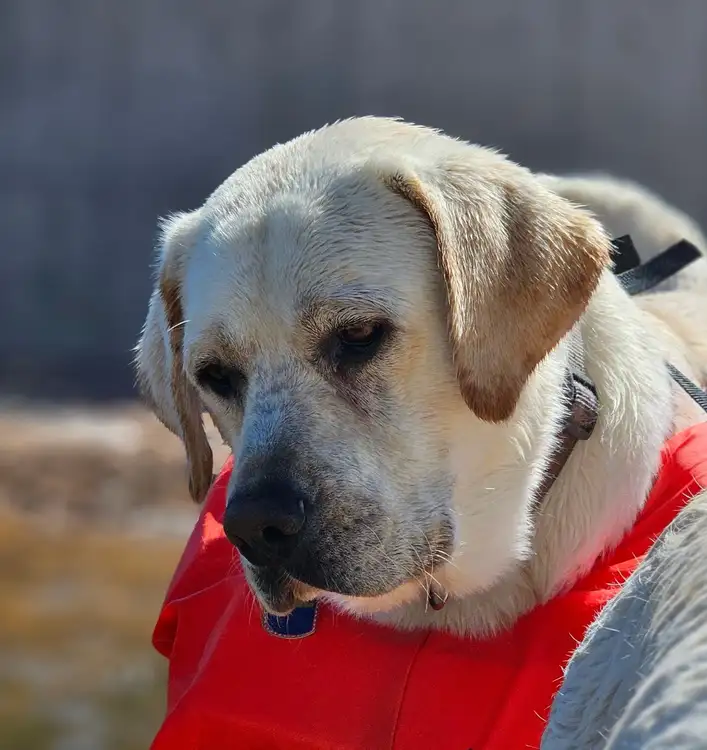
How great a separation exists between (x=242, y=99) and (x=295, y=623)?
217 inches

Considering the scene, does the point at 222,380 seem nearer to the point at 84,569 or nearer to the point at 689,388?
the point at 689,388

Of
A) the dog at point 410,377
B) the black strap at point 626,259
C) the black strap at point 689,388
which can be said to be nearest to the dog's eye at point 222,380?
the dog at point 410,377

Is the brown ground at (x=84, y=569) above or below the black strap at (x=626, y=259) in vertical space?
below

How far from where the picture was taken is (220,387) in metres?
2.04

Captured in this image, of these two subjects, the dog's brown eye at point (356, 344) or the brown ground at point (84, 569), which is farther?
the brown ground at point (84, 569)

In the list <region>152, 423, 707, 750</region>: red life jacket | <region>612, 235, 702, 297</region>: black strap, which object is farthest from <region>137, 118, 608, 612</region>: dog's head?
<region>612, 235, 702, 297</region>: black strap

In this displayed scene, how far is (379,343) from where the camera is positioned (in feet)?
6.10

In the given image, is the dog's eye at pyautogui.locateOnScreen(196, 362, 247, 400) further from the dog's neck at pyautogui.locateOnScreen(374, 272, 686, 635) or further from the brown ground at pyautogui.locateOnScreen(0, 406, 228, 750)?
the brown ground at pyautogui.locateOnScreen(0, 406, 228, 750)

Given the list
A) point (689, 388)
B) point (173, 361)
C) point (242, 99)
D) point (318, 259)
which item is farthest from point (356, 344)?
point (242, 99)

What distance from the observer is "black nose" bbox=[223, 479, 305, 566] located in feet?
5.59

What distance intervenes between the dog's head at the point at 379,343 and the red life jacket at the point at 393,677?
4.4 inches

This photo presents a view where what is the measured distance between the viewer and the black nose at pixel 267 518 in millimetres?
1705

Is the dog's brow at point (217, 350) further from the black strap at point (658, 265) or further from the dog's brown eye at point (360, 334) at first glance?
the black strap at point (658, 265)

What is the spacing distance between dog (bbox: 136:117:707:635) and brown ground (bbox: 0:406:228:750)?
6.87ft
